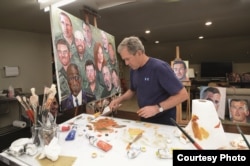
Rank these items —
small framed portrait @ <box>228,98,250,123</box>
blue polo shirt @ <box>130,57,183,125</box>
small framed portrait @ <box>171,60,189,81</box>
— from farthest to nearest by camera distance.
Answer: small framed portrait @ <box>171,60,189,81</box> < small framed portrait @ <box>228,98,250,123</box> < blue polo shirt @ <box>130,57,183,125</box>

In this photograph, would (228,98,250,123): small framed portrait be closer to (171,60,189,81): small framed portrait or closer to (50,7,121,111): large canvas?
(171,60,189,81): small framed portrait

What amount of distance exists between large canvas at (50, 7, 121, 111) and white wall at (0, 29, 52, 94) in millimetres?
3156

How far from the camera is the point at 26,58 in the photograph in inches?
185

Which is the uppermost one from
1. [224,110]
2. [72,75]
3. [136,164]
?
[72,75]

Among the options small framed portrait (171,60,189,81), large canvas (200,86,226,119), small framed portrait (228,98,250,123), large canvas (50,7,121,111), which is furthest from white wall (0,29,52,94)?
small framed portrait (228,98,250,123)

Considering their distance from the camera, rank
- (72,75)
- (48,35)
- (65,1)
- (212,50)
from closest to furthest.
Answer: (65,1) < (72,75) < (48,35) < (212,50)

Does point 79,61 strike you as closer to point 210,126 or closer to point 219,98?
point 210,126

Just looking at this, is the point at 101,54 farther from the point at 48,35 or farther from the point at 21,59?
the point at 48,35

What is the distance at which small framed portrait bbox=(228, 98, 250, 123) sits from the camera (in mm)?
2521

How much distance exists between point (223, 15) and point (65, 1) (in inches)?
118

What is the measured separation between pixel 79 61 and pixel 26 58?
145 inches

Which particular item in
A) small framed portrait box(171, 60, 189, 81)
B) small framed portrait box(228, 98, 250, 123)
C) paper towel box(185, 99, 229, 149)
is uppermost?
small framed portrait box(171, 60, 189, 81)

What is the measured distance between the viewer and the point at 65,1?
1.41 m

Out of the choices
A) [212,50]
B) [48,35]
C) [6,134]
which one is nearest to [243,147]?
[6,134]
